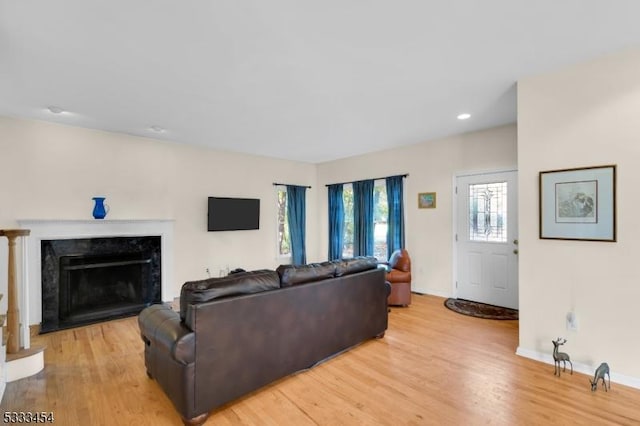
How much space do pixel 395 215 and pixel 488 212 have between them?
1474 millimetres

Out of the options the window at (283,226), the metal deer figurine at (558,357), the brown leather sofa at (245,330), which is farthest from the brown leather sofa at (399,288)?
the window at (283,226)

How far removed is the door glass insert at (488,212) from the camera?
4.29 meters

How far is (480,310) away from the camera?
4152mm

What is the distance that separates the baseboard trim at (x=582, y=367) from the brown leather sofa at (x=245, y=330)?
1.54 meters

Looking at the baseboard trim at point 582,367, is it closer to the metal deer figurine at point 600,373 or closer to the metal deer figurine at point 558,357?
the metal deer figurine at point 558,357

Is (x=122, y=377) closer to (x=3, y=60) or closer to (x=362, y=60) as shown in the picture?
(x=3, y=60)

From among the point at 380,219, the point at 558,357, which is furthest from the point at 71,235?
the point at 558,357

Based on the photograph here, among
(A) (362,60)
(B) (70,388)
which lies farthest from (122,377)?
(A) (362,60)

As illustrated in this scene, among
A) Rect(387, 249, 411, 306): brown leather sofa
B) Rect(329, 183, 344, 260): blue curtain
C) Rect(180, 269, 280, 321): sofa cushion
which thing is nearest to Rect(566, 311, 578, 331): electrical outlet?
Rect(387, 249, 411, 306): brown leather sofa

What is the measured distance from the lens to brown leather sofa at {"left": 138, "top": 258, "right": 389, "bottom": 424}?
1.91m

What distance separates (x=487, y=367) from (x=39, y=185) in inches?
213

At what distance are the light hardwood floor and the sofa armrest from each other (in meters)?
0.45

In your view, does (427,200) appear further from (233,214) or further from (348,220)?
(233,214)

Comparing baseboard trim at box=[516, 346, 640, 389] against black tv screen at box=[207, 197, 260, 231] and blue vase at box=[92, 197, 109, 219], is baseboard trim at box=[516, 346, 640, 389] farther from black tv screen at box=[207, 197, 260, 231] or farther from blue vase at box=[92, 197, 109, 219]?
blue vase at box=[92, 197, 109, 219]
